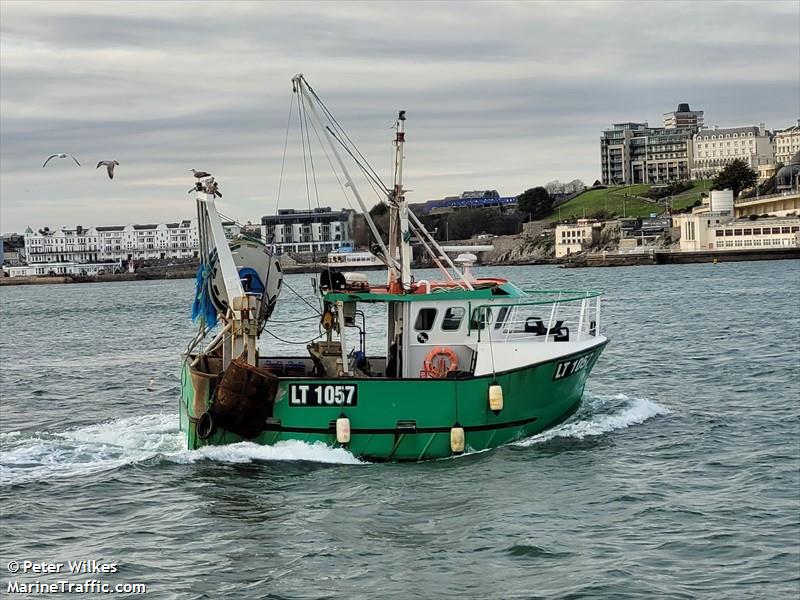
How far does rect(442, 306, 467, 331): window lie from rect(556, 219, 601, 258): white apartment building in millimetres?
167960

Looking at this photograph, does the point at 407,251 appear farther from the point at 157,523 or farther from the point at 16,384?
the point at 16,384

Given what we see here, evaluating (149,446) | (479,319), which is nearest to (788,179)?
(479,319)

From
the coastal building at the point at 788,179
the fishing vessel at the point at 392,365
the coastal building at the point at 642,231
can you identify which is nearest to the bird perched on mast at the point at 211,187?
the fishing vessel at the point at 392,365

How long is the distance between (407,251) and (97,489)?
6.92 meters

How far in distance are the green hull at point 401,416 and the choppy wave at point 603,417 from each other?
3.85 feet

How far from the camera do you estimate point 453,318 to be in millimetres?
21938

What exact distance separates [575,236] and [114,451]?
17175cm

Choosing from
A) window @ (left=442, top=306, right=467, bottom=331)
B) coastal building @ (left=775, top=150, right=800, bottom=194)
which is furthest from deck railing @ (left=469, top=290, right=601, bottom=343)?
coastal building @ (left=775, top=150, right=800, bottom=194)

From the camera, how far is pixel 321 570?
605 inches

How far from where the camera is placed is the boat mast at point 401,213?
70.2 feet

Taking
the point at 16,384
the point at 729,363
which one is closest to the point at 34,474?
the point at 16,384

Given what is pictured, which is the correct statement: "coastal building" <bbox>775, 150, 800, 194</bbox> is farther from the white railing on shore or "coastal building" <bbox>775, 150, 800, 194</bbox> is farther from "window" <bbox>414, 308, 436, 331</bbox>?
"window" <bbox>414, 308, 436, 331</bbox>

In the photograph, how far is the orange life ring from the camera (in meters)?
21.5

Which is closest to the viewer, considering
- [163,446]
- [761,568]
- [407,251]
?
[761,568]
